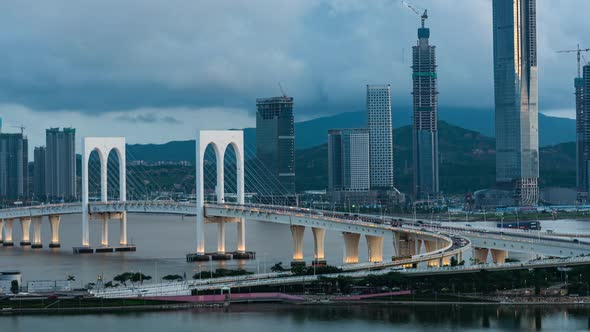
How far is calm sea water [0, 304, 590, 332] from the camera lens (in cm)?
2720

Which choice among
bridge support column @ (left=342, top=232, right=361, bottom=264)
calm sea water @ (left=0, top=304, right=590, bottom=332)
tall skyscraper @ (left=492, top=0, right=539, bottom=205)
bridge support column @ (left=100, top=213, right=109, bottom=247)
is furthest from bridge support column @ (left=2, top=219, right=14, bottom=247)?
tall skyscraper @ (left=492, top=0, right=539, bottom=205)

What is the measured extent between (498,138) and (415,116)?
9.88 m

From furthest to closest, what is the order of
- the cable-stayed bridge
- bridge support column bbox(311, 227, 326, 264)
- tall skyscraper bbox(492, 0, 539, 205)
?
1. tall skyscraper bbox(492, 0, 539, 205)
2. bridge support column bbox(311, 227, 326, 264)
3. the cable-stayed bridge

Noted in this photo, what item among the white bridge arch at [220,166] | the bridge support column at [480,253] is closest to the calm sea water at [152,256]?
the white bridge arch at [220,166]

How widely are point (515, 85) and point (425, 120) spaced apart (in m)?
12.1

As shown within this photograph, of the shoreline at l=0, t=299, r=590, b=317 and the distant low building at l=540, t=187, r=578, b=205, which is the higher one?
the distant low building at l=540, t=187, r=578, b=205

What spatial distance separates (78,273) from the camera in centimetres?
3903

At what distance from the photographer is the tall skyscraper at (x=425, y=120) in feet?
417

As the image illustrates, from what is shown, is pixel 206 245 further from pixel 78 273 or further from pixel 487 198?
pixel 487 198

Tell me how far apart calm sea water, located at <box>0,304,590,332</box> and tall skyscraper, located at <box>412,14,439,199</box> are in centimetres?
9560

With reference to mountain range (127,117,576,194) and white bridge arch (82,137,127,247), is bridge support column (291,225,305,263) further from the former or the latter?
mountain range (127,117,576,194)

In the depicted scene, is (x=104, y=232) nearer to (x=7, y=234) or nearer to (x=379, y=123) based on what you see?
(x=7, y=234)

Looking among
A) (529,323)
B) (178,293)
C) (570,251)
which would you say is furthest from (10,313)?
(570,251)

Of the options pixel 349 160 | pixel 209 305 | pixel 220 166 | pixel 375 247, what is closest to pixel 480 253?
pixel 375 247
